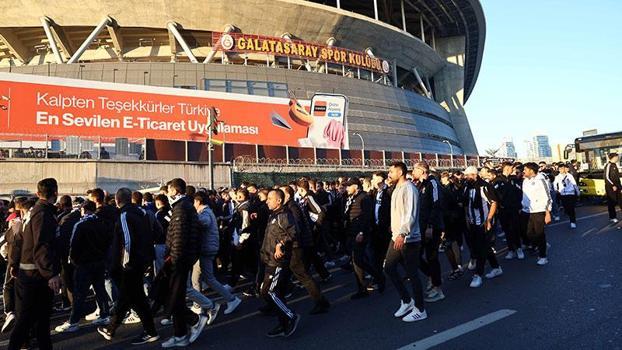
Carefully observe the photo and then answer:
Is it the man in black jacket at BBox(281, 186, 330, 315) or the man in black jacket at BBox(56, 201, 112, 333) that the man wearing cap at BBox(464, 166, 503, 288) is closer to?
the man in black jacket at BBox(281, 186, 330, 315)

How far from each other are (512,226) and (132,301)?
6.90 meters

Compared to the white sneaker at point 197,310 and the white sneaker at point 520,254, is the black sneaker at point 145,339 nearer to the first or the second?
the white sneaker at point 197,310

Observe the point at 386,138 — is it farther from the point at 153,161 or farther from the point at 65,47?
the point at 65,47

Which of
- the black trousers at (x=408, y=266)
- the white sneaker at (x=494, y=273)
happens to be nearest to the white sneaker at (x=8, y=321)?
the black trousers at (x=408, y=266)

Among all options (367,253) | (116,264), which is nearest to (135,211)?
(116,264)

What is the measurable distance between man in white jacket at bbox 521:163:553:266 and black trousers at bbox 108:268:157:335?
6283 mm

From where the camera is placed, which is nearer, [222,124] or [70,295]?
[70,295]

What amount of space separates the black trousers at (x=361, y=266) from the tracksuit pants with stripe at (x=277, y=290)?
1.53m

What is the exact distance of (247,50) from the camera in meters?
34.8

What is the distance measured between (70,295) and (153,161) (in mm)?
16070

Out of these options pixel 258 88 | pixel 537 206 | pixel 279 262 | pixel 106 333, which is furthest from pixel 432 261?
pixel 258 88

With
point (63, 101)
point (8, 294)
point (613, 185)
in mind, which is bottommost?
point (8, 294)

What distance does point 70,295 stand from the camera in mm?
5941

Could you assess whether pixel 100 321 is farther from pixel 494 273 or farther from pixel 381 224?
pixel 494 273
